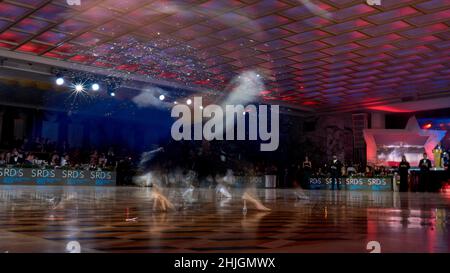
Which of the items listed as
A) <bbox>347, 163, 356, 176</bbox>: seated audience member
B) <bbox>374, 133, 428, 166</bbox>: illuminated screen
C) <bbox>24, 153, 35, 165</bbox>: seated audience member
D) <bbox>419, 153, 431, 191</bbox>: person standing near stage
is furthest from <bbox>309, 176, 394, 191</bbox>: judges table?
<bbox>24, 153, 35, 165</bbox>: seated audience member

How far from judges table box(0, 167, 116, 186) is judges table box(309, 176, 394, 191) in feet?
32.2

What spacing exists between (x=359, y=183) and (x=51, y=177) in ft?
43.2

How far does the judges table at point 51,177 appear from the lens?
583 inches

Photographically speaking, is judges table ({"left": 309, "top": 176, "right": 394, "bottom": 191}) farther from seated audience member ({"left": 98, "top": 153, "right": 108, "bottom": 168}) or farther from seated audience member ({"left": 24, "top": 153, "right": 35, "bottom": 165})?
seated audience member ({"left": 24, "top": 153, "right": 35, "bottom": 165})

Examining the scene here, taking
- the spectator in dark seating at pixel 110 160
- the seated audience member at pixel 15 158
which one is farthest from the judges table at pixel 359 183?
the seated audience member at pixel 15 158

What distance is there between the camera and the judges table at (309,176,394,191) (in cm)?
1806

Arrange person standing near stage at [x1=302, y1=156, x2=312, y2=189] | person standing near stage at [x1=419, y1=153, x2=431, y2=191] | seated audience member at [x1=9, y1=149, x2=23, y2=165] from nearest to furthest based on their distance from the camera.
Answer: seated audience member at [x1=9, y1=149, x2=23, y2=165], person standing near stage at [x1=419, y1=153, x2=431, y2=191], person standing near stage at [x1=302, y1=156, x2=312, y2=189]

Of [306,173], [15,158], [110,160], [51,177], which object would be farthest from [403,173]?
[15,158]

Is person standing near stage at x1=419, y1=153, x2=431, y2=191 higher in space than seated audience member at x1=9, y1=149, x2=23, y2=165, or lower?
lower

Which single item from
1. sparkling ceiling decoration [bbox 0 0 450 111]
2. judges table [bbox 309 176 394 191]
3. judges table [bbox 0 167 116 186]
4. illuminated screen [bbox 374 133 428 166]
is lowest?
judges table [bbox 309 176 394 191]

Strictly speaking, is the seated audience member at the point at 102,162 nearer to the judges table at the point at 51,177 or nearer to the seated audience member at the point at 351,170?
the judges table at the point at 51,177

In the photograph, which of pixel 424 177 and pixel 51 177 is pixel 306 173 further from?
pixel 51 177

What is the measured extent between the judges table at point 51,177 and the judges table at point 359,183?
980cm

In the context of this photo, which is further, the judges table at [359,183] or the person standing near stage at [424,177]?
the judges table at [359,183]
